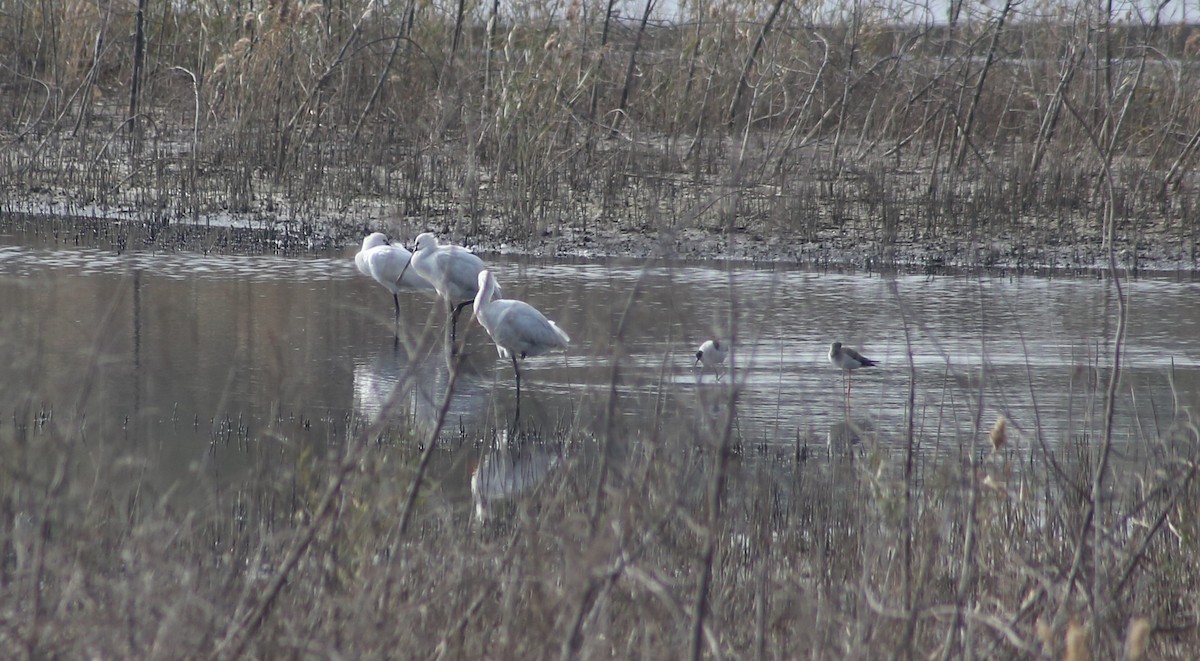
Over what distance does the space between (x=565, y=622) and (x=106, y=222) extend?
30.3 feet

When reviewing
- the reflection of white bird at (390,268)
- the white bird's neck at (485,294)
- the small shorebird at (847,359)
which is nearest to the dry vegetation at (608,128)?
the reflection of white bird at (390,268)

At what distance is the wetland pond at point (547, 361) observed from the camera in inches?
208

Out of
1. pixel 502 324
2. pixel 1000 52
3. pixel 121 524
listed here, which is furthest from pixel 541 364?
pixel 1000 52

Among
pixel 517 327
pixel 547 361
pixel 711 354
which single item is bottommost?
pixel 547 361

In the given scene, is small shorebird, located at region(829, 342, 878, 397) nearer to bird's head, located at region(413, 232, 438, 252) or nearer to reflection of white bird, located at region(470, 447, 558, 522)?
reflection of white bird, located at region(470, 447, 558, 522)

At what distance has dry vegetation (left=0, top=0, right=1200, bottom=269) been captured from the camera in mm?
11297

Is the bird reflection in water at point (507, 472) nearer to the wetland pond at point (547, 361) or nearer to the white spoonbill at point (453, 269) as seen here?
the wetland pond at point (547, 361)

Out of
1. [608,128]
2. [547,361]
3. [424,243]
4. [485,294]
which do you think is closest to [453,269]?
[424,243]

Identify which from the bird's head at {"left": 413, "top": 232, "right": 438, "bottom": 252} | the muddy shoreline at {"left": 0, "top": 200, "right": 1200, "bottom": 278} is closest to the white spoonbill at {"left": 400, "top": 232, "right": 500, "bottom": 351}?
the bird's head at {"left": 413, "top": 232, "right": 438, "bottom": 252}

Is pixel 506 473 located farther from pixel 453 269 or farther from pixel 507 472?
pixel 453 269

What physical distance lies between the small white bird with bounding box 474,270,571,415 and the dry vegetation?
320 cm

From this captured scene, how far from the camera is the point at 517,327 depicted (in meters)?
6.83

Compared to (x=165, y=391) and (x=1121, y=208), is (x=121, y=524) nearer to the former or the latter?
(x=165, y=391)

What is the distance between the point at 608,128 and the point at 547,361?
5712mm
